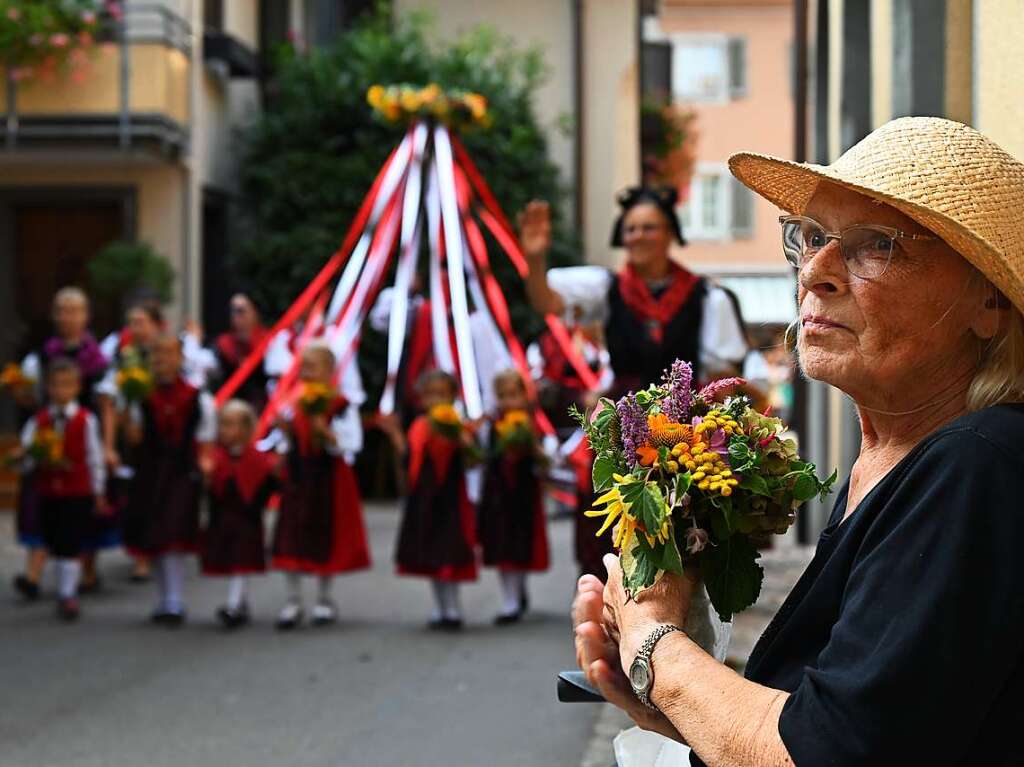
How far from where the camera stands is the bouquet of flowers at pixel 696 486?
2145 mm

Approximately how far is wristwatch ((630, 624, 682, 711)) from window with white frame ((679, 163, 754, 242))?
32492mm

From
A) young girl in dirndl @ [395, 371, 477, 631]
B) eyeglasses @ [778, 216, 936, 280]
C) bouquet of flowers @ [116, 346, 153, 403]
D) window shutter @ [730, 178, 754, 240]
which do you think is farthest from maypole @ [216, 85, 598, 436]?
window shutter @ [730, 178, 754, 240]

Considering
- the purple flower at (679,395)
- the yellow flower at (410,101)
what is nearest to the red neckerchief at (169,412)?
the yellow flower at (410,101)

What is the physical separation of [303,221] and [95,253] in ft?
7.71

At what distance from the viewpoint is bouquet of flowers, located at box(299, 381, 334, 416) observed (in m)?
9.70

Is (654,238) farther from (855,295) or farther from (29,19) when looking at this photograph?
(29,19)

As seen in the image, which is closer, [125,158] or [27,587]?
Answer: [27,587]

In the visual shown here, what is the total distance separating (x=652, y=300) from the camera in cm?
670

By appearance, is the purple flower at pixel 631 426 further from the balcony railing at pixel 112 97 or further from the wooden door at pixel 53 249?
the wooden door at pixel 53 249

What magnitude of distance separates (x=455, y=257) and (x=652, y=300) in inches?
301

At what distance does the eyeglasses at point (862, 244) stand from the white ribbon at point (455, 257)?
10348 mm

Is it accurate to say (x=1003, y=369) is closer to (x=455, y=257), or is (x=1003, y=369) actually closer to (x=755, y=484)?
(x=755, y=484)

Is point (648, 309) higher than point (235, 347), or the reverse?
point (648, 309)

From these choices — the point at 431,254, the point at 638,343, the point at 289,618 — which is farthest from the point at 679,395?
the point at 431,254
